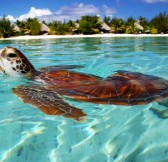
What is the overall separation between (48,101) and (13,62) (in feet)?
5.01

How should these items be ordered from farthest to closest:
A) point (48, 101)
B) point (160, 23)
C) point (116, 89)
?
point (160, 23) → point (116, 89) → point (48, 101)

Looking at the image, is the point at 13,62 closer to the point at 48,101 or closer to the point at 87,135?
the point at 48,101

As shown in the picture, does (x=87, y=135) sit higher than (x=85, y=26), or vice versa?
(x=85, y=26)

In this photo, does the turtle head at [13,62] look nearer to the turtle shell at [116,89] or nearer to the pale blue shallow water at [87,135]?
→ the turtle shell at [116,89]

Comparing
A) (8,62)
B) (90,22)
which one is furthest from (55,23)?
(8,62)

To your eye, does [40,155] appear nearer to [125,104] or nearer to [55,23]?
[125,104]

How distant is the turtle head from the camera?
420 cm

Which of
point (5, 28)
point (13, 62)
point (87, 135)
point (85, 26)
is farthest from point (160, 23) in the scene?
point (87, 135)

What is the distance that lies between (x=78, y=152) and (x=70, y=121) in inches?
23.9

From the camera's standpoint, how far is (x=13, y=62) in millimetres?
4301

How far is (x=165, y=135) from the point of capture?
2.53 metres

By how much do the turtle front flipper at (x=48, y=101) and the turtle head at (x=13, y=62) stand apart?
84 centimetres

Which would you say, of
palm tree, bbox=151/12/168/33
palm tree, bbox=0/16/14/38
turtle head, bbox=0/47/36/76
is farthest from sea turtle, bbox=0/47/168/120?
palm tree, bbox=151/12/168/33

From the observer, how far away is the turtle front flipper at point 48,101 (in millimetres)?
2826
